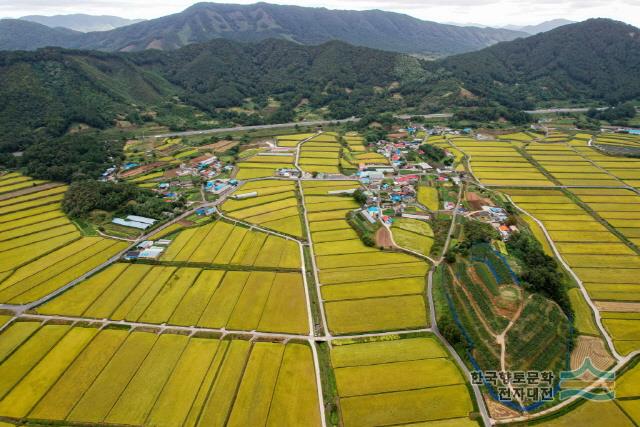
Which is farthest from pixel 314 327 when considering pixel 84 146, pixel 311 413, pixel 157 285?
pixel 84 146

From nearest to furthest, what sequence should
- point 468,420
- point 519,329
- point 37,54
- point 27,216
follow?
1. point 468,420
2. point 519,329
3. point 27,216
4. point 37,54

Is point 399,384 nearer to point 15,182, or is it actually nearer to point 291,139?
point 15,182

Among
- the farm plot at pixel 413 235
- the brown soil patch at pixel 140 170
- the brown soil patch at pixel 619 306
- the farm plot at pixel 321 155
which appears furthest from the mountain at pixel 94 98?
the brown soil patch at pixel 619 306

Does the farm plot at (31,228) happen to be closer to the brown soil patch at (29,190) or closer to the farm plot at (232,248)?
the brown soil patch at (29,190)

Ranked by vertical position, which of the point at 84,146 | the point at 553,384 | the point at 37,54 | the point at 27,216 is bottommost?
the point at 553,384

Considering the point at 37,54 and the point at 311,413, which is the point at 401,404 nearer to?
the point at 311,413

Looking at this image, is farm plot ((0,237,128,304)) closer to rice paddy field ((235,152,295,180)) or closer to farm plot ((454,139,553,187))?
rice paddy field ((235,152,295,180))

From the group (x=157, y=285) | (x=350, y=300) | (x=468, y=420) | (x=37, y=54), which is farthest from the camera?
(x=37, y=54)
